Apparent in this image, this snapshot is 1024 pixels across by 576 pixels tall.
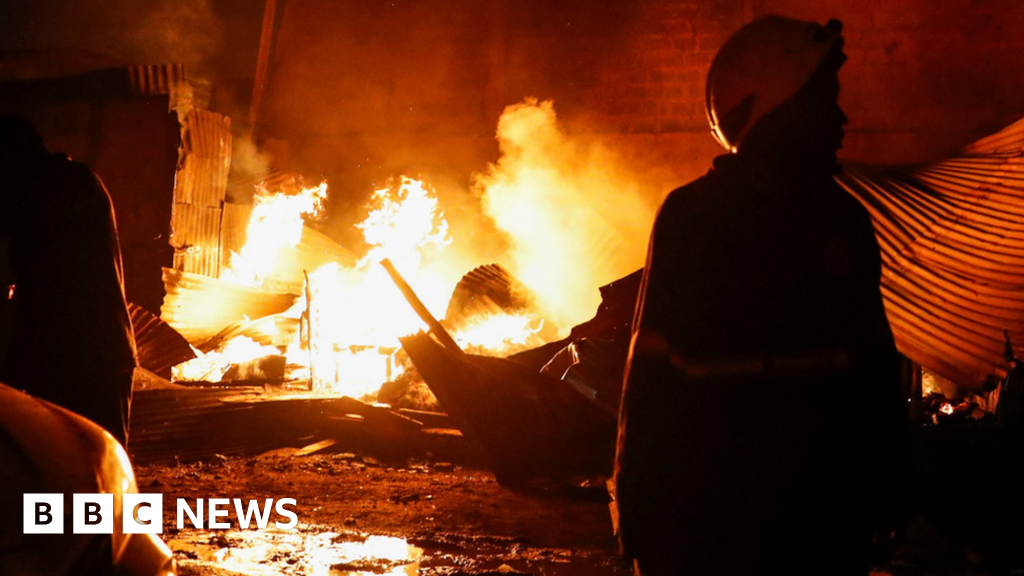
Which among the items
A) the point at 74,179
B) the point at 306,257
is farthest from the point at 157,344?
the point at 74,179

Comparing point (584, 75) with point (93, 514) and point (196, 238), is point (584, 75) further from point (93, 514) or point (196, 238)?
point (93, 514)

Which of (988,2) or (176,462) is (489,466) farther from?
(988,2)

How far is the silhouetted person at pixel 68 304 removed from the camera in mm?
2947

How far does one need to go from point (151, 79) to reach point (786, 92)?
38.9 feet

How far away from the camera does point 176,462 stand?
7570mm

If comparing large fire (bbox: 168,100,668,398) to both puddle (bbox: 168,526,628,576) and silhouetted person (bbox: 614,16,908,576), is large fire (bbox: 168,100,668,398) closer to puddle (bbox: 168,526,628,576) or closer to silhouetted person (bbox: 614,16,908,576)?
puddle (bbox: 168,526,628,576)

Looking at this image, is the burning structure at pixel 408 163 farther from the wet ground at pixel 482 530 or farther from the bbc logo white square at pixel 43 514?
the bbc logo white square at pixel 43 514

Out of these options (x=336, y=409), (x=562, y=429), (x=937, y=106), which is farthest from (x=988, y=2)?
(x=336, y=409)

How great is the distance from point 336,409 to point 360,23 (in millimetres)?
8390

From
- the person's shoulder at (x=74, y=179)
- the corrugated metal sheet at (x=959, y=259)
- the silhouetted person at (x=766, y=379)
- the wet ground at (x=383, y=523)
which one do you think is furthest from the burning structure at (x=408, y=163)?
the silhouetted person at (x=766, y=379)

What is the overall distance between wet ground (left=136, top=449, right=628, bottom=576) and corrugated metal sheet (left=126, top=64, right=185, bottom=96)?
6.53 meters

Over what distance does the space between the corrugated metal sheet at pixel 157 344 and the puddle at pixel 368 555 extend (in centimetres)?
526

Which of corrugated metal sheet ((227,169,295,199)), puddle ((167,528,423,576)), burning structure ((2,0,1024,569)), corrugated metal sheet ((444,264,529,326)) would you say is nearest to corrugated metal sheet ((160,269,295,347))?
burning structure ((2,0,1024,569))

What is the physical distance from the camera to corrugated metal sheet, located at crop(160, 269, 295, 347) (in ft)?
36.4
